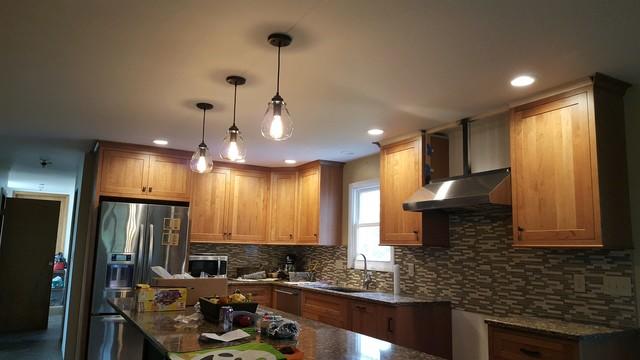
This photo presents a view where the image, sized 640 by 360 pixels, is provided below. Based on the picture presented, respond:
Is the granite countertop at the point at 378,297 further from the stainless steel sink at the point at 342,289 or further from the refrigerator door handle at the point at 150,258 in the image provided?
the refrigerator door handle at the point at 150,258

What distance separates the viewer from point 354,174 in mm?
5551

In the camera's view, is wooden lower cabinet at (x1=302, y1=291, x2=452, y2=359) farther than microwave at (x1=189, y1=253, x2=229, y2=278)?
No

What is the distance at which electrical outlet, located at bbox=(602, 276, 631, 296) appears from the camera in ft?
9.21

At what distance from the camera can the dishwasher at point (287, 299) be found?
5129 mm

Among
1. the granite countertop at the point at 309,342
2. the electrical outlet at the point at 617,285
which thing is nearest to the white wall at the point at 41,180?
the granite countertop at the point at 309,342

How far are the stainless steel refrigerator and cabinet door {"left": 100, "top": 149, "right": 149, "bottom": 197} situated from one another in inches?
8.0

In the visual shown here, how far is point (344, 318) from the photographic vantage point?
4.32 metres

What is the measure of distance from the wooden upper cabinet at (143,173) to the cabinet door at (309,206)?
1.40 metres

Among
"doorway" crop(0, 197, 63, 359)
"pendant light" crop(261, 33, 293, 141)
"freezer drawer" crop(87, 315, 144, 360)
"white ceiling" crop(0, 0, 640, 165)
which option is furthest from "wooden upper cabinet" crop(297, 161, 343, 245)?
"doorway" crop(0, 197, 63, 359)

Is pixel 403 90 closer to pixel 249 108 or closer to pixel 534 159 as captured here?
pixel 534 159

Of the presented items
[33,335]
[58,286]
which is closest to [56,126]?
[33,335]

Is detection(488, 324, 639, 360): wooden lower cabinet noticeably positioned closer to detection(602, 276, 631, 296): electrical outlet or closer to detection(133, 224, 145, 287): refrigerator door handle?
detection(602, 276, 631, 296): electrical outlet

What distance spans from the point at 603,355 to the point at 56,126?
454 cm

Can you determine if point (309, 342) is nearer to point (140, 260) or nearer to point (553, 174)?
point (553, 174)
